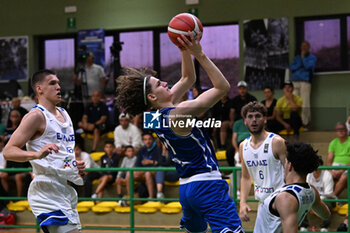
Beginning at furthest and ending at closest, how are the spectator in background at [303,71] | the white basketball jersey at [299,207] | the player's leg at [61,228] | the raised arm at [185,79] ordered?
the spectator in background at [303,71]
the player's leg at [61,228]
the raised arm at [185,79]
the white basketball jersey at [299,207]

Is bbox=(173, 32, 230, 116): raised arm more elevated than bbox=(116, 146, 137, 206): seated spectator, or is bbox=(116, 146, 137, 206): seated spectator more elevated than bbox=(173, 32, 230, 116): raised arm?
bbox=(173, 32, 230, 116): raised arm

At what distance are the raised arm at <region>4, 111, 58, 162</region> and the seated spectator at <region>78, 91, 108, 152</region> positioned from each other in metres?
7.23

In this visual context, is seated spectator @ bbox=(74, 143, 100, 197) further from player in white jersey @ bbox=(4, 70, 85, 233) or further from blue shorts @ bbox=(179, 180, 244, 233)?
blue shorts @ bbox=(179, 180, 244, 233)

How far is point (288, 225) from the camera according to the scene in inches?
136

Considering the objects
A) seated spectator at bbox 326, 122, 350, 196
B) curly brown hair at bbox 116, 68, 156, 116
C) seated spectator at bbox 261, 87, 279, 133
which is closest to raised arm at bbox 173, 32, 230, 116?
curly brown hair at bbox 116, 68, 156, 116

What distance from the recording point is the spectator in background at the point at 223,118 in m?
10.6

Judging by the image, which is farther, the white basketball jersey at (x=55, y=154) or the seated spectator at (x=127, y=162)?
the seated spectator at (x=127, y=162)

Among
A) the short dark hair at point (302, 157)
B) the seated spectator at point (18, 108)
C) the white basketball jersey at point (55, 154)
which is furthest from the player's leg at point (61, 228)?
the seated spectator at point (18, 108)

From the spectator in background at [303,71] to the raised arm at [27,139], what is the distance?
28.4 ft

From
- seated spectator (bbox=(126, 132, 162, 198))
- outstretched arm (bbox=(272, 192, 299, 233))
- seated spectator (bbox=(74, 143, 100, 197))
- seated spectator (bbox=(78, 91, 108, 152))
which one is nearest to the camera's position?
outstretched arm (bbox=(272, 192, 299, 233))

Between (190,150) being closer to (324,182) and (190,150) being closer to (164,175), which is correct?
(324,182)

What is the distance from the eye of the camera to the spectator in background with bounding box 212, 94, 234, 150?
1062 cm

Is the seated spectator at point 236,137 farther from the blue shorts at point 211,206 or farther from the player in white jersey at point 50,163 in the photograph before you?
the blue shorts at point 211,206

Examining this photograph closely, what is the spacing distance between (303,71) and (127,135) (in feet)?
13.9
